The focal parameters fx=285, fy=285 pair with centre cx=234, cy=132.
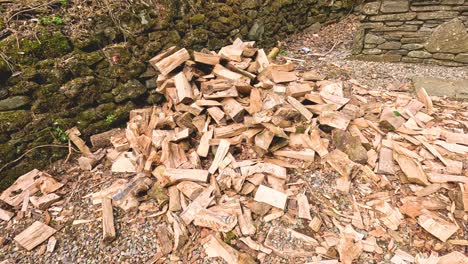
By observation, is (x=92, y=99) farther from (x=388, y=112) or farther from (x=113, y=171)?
(x=388, y=112)

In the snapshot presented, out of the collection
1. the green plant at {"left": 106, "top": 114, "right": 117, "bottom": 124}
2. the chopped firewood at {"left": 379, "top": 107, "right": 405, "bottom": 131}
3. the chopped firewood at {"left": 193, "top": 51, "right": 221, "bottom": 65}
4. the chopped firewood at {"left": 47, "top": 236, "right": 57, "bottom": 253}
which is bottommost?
Result: the chopped firewood at {"left": 47, "top": 236, "right": 57, "bottom": 253}

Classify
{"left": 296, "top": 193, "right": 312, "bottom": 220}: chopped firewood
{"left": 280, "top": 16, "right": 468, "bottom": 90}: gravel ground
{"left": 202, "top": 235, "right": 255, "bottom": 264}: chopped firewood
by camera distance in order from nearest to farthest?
{"left": 202, "top": 235, "right": 255, "bottom": 264}: chopped firewood, {"left": 296, "top": 193, "right": 312, "bottom": 220}: chopped firewood, {"left": 280, "top": 16, "right": 468, "bottom": 90}: gravel ground

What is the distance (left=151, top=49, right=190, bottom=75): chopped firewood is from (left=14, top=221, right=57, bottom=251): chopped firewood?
2.02 meters

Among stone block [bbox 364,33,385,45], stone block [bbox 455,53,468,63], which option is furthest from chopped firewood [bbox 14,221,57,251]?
stone block [bbox 455,53,468,63]

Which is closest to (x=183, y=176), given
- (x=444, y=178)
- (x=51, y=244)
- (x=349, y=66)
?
(x=51, y=244)

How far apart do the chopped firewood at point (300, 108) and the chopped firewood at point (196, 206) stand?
Result: 4.18 ft

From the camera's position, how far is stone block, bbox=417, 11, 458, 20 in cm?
467

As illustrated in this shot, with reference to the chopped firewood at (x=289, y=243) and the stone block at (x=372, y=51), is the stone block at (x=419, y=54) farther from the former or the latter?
the chopped firewood at (x=289, y=243)

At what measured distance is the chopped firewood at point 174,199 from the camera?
2.62 meters

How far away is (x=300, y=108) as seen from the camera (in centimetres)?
309

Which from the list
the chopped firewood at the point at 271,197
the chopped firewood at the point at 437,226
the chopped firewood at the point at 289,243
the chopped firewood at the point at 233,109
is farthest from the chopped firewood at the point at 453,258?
the chopped firewood at the point at 233,109

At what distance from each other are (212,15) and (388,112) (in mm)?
2806

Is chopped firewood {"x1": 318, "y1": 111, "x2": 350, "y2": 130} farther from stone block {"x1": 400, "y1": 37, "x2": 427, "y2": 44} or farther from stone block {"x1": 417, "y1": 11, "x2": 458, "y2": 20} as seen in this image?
stone block {"x1": 417, "y1": 11, "x2": 458, "y2": 20}

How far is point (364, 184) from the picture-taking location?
270 cm
